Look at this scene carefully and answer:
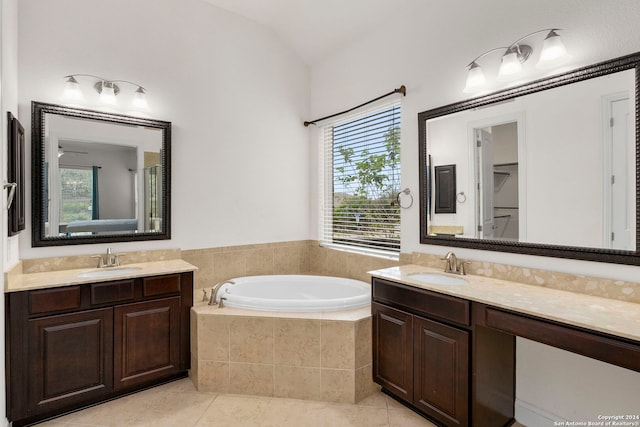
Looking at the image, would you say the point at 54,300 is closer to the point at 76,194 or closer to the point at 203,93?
the point at 76,194

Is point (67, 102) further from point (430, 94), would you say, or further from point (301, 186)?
point (430, 94)

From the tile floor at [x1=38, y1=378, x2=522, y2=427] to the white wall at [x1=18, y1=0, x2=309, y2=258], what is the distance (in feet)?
3.80

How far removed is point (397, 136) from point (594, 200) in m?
1.53

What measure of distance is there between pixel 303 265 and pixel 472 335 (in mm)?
2267

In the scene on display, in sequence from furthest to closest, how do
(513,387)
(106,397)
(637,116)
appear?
1. (106,397)
2. (513,387)
3. (637,116)

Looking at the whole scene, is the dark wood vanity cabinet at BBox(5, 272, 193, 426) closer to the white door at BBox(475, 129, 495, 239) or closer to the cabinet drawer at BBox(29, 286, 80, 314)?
the cabinet drawer at BBox(29, 286, 80, 314)

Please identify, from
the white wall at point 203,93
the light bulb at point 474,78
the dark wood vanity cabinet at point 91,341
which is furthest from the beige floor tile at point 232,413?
the light bulb at point 474,78

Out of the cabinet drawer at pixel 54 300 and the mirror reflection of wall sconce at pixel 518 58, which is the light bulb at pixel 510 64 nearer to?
the mirror reflection of wall sconce at pixel 518 58

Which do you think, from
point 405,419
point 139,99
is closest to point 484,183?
point 405,419

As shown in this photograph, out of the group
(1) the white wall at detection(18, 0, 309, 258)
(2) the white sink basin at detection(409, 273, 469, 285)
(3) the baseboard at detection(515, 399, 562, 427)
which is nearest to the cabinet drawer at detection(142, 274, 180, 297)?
(1) the white wall at detection(18, 0, 309, 258)

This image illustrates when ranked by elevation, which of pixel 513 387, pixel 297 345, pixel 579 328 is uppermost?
pixel 579 328

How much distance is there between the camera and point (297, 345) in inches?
93.0

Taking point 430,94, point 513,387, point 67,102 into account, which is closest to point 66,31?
point 67,102

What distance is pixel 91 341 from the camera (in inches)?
86.9
